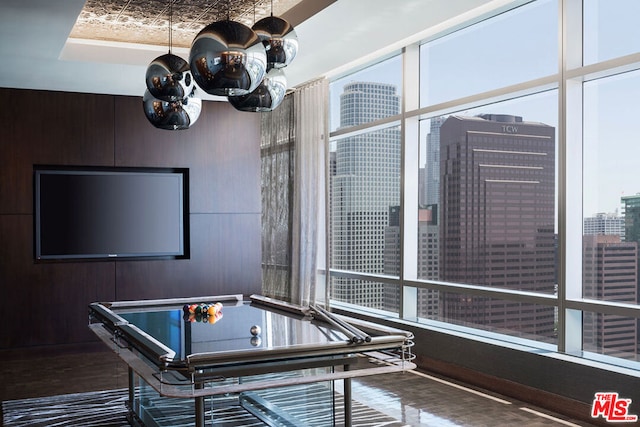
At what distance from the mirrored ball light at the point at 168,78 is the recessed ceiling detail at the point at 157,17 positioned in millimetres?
1804

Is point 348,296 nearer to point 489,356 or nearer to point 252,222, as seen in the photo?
point 252,222

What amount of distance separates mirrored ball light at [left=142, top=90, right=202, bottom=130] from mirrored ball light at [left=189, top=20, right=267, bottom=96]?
0.99 m

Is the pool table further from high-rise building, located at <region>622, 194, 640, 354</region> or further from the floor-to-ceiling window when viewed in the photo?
high-rise building, located at <region>622, 194, 640, 354</region>

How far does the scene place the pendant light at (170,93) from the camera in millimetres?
3721

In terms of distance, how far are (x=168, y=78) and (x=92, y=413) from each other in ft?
7.72

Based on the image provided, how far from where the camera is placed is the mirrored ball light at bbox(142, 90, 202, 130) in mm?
3930

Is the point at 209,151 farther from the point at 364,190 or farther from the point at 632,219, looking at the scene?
the point at 632,219

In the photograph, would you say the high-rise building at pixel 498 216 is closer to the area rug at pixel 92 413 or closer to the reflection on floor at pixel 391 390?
the reflection on floor at pixel 391 390

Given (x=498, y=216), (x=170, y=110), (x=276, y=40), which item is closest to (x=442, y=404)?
(x=498, y=216)

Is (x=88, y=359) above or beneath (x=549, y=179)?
beneath

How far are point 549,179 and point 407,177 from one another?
1697 millimetres

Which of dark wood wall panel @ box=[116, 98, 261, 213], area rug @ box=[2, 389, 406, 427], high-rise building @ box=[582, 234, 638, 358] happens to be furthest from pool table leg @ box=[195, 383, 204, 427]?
dark wood wall panel @ box=[116, 98, 261, 213]

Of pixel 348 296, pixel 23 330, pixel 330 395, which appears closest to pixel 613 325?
pixel 330 395

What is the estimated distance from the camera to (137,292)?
746 centimetres
